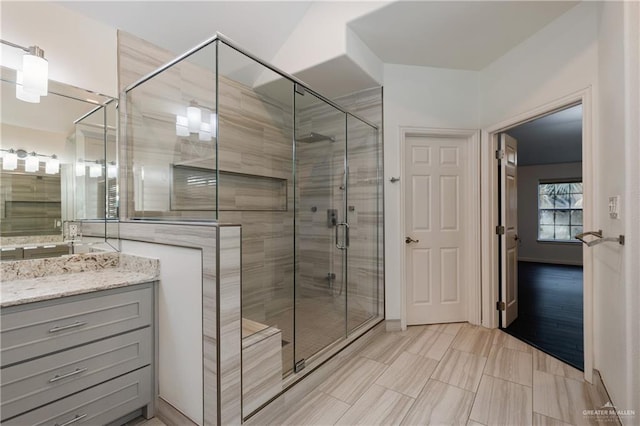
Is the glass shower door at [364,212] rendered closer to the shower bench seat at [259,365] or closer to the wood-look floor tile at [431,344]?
the wood-look floor tile at [431,344]

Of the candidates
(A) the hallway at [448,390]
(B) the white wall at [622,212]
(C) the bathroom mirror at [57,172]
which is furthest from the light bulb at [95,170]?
(B) the white wall at [622,212]

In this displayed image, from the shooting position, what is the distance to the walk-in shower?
6.81ft

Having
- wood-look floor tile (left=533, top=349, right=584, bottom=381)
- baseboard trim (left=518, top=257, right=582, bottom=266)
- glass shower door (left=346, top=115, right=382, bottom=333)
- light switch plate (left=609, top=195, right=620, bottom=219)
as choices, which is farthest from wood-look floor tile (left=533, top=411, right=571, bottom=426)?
baseboard trim (left=518, top=257, right=582, bottom=266)

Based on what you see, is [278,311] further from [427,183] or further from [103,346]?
[427,183]

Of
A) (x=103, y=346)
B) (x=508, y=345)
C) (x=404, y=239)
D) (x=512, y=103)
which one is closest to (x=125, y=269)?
(x=103, y=346)

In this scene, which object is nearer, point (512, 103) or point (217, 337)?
point (217, 337)

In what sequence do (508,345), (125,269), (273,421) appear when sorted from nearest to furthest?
(273,421), (125,269), (508,345)

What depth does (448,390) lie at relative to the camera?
1873 millimetres

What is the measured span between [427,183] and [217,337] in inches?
97.3

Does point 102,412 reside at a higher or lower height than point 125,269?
lower

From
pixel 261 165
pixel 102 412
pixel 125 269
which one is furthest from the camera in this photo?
pixel 261 165

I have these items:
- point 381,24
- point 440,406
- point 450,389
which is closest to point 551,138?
point 381,24

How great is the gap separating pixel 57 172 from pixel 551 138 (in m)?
6.70

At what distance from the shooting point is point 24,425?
123 centimetres
